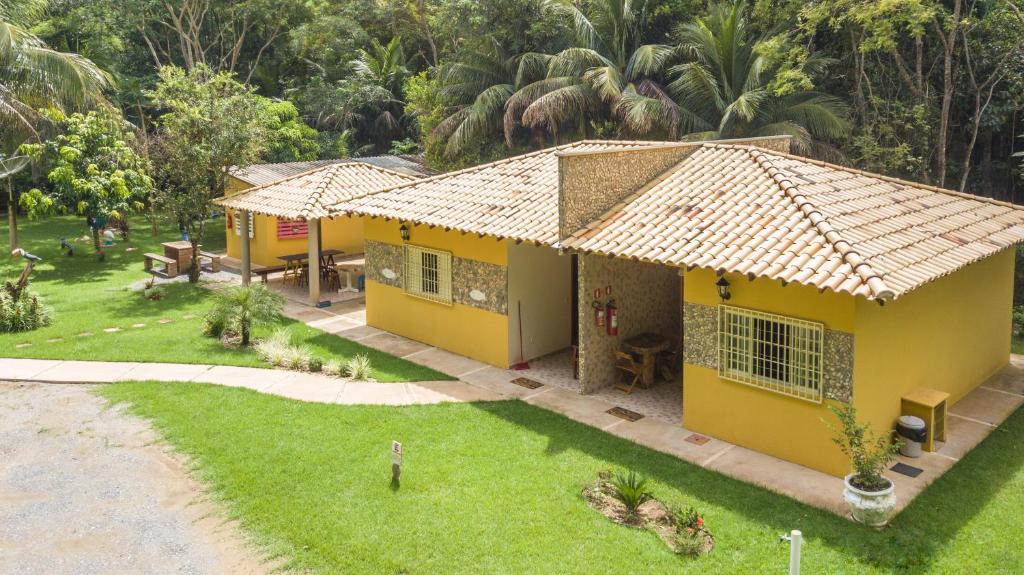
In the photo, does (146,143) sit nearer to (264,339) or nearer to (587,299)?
(264,339)

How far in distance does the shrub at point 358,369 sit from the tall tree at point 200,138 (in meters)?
9.83

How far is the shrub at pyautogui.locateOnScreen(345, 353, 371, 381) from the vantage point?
1500 cm

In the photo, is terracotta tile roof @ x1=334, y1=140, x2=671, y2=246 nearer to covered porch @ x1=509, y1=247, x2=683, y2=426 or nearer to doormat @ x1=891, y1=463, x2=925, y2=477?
covered porch @ x1=509, y1=247, x2=683, y2=426

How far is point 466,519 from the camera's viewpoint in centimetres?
962

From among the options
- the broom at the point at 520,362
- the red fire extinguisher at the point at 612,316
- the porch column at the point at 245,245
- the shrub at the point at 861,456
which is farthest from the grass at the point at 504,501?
the porch column at the point at 245,245

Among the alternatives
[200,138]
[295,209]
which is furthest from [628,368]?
[200,138]

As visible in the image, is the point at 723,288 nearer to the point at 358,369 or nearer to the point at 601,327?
the point at 601,327

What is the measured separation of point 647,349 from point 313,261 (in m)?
10.5

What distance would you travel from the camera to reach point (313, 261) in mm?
21156

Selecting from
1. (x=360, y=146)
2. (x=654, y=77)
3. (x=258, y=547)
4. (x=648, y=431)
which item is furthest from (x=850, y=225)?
(x=360, y=146)

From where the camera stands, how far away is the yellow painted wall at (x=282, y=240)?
26000mm

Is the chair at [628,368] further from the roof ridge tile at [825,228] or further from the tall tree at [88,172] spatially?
the tall tree at [88,172]

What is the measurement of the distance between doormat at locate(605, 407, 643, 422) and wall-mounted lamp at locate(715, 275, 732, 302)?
2622 millimetres

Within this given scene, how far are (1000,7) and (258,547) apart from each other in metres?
23.9
